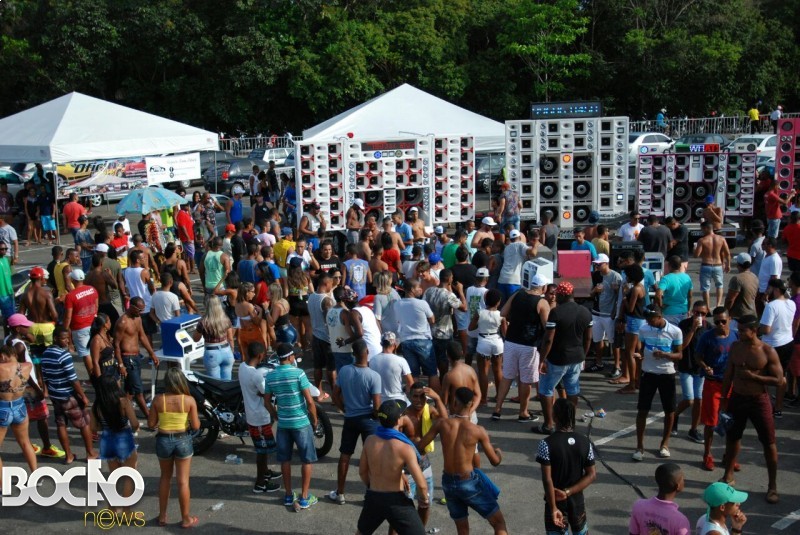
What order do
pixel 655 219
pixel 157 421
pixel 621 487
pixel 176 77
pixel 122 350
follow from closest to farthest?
pixel 157 421, pixel 621 487, pixel 122 350, pixel 655 219, pixel 176 77

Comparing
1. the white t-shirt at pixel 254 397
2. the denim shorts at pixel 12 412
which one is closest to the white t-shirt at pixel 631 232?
the white t-shirt at pixel 254 397

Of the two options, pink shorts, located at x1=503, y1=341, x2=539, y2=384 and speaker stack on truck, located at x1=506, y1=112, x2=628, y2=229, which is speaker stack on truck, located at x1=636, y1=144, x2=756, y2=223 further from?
pink shorts, located at x1=503, y1=341, x2=539, y2=384

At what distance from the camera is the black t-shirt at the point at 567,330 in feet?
29.8

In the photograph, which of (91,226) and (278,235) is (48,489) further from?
(91,226)

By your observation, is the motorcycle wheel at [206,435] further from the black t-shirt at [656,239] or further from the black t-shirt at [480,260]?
the black t-shirt at [656,239]

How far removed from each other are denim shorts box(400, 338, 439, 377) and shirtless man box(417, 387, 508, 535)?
302 centimetres

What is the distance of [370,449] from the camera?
A: 6473 mm

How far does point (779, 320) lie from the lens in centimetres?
953

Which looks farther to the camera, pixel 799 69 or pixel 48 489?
pixel 799 69

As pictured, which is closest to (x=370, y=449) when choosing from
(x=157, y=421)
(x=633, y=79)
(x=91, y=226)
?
(x=157, y=421)

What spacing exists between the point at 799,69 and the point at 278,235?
32.9m

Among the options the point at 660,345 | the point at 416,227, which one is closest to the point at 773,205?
the point at 416,227

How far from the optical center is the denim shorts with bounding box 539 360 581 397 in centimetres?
922

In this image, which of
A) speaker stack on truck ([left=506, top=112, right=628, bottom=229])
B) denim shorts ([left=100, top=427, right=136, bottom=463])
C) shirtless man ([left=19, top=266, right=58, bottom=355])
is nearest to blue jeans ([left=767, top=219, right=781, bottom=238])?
speaker stack on truck ([left=506, top=112, right=628, bottom=229])
